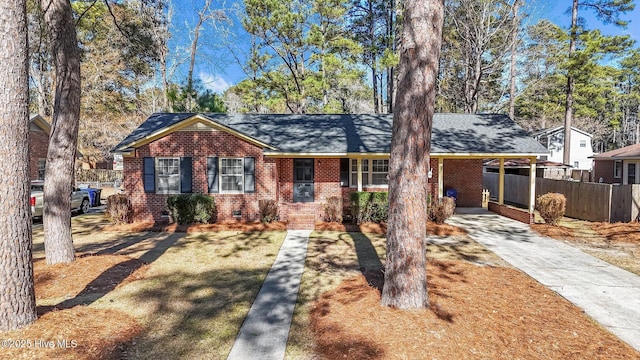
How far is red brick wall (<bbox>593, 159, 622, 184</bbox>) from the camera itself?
22250 millimetres

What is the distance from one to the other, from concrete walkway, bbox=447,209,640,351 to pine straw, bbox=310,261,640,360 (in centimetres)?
42

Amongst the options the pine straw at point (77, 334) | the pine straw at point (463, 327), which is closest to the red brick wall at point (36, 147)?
the pine straw at point (77, 334)

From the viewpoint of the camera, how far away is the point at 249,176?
498 inches

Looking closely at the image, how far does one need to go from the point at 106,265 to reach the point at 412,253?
6573mm

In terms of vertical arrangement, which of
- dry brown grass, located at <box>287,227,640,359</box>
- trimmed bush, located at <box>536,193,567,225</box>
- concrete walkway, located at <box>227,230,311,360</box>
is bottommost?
concrete walkway, located at <box>227,230,311,360</box>

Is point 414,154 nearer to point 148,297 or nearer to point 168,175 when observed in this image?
point 148,297

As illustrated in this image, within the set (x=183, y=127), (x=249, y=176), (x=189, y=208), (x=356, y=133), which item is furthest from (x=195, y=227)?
(x=356, y=133)

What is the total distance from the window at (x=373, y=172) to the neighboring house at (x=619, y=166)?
1417 centimetres

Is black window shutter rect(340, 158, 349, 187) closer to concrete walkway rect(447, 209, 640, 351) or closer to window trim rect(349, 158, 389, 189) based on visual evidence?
window trim rect(349, 158, 389, 189)

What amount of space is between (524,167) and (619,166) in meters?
6.84

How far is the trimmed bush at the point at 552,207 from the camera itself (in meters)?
11.8

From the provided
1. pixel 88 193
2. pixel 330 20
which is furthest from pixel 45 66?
pixel 330 20

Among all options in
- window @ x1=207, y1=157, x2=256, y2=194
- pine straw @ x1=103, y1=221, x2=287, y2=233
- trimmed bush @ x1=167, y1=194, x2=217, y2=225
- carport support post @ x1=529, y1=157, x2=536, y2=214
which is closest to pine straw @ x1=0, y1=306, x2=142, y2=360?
pine straw @ x1=103, y1=221, x2=287, y2=233

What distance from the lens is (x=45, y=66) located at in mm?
26672
